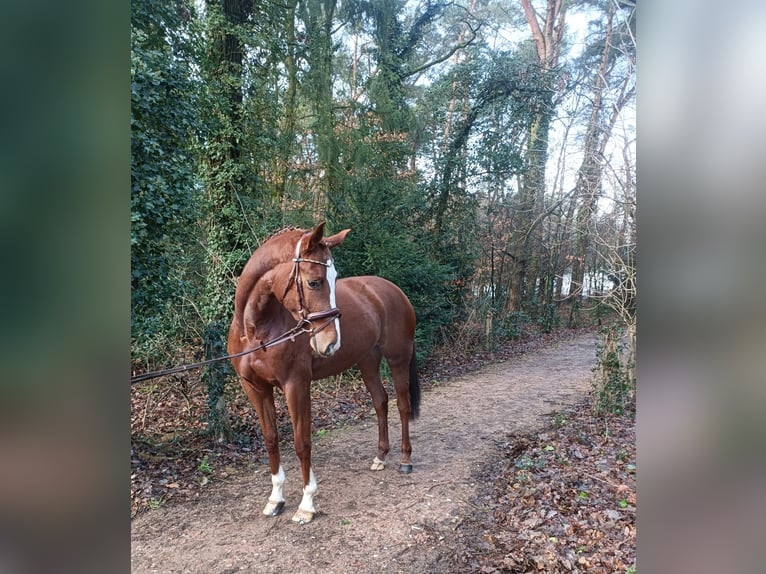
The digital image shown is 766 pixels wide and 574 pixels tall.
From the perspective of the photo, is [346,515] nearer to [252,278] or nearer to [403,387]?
[403,387]

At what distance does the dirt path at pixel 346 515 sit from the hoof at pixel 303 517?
4 cm

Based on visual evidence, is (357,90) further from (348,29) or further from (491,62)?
(491,62)

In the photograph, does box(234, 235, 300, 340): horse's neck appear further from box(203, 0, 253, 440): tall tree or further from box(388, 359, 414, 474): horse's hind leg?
box(203, 0, 253, 440): tall tree

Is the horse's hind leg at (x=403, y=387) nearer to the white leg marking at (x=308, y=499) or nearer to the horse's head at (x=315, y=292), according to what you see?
the white leg marking at (x=308, y=499)

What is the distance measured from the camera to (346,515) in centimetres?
304

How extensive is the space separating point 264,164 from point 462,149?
5057 mm

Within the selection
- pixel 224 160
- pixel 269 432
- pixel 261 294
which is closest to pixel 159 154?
pixel 224 160

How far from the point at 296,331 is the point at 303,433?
0.81 meters

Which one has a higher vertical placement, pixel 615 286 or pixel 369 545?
pixel 615 286

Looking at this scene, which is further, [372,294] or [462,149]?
[462,149]

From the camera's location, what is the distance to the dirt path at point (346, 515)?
8.41 feet

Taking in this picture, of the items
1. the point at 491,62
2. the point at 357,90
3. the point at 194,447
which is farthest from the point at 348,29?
the point at 194,447

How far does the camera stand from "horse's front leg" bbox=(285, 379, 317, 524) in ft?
9.69
